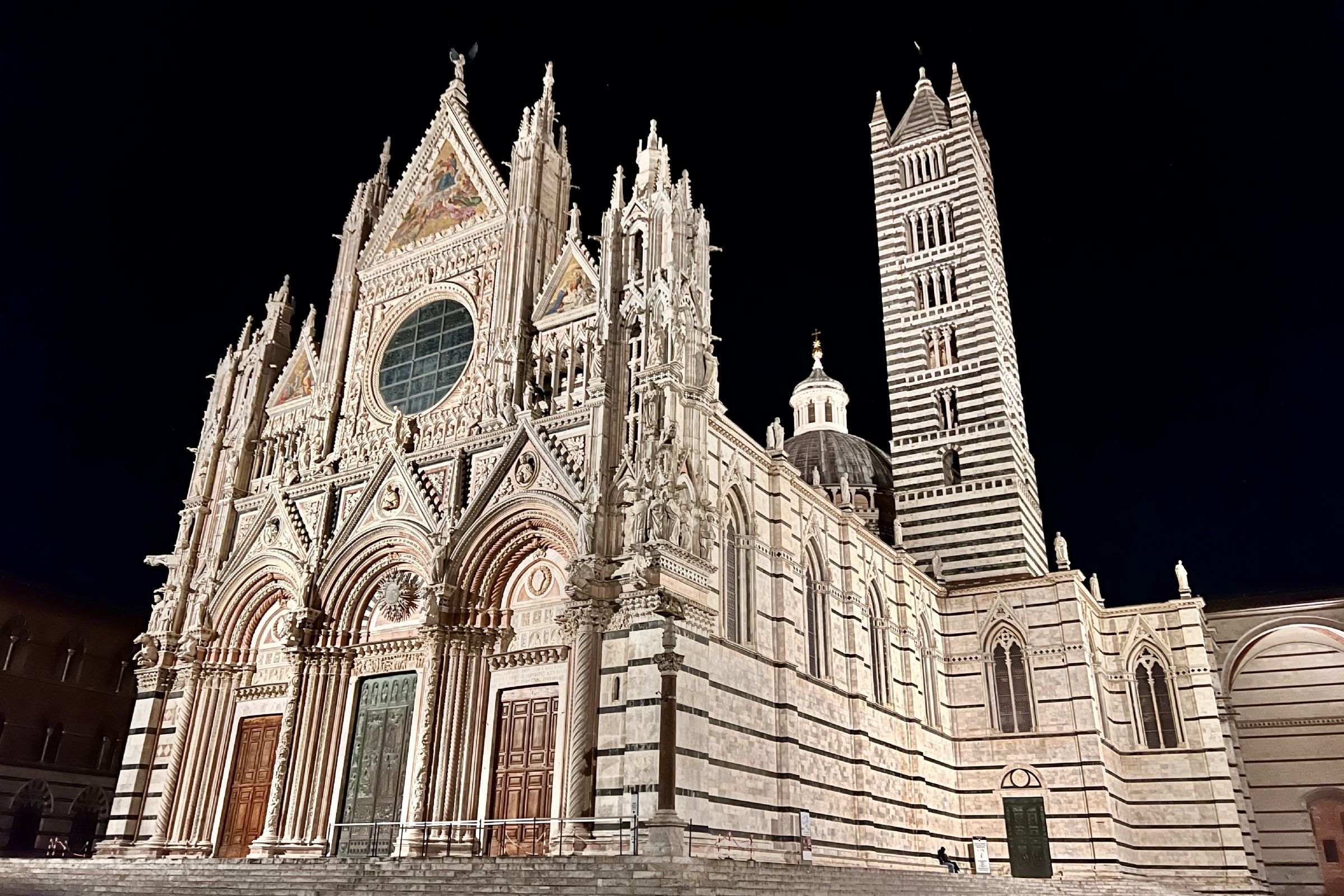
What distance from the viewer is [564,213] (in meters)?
24.8

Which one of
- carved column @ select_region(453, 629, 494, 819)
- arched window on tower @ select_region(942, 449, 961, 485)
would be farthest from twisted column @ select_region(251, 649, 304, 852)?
arched window on tower @ select_region(942, 449, 961, 485)

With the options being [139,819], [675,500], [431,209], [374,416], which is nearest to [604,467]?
[675,500]

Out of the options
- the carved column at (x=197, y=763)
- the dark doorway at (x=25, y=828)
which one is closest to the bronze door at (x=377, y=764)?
the carved column at (x=197, y=763)

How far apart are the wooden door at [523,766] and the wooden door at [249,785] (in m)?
5.86

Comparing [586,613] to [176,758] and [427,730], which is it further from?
[176,758]

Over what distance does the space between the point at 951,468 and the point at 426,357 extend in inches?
717

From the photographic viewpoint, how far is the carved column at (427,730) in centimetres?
1850

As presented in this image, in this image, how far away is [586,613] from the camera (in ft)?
57.5

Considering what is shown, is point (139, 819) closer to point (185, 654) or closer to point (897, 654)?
point (185, 654)

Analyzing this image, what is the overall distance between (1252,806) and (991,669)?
13.4 meters

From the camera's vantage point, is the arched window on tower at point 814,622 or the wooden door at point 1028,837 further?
the wooden door at point 1028,837

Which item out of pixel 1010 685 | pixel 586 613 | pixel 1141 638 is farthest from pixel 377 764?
pixel 1141 638

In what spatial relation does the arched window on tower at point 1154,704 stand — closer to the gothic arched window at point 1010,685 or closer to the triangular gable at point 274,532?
the gothic arched window at point 1010,685

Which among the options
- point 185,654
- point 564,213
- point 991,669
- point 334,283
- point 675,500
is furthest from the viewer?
point 991,669
